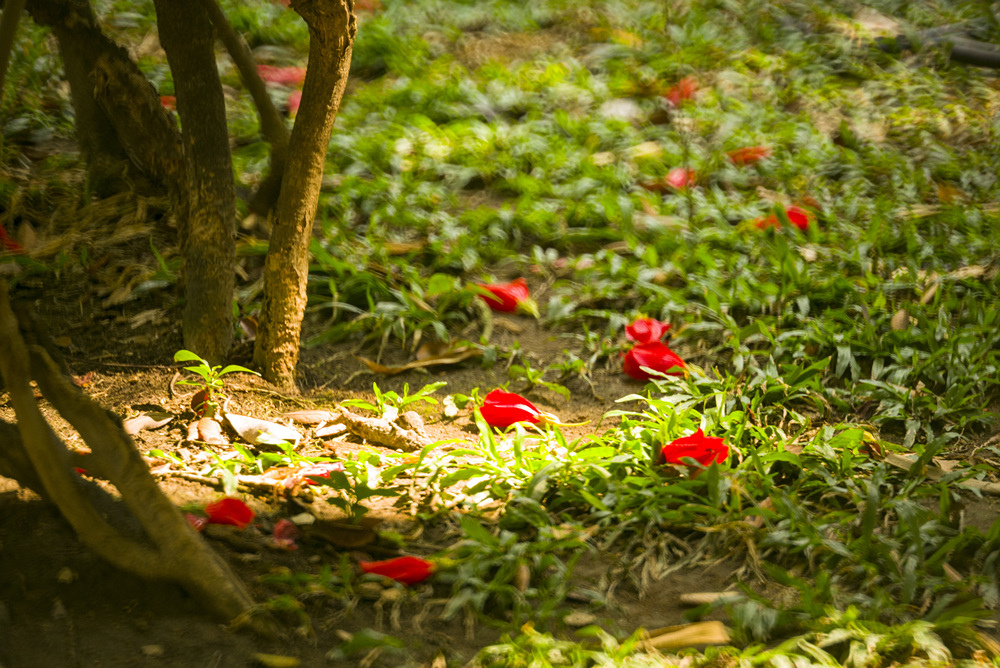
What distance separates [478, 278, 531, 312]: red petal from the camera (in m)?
2.85

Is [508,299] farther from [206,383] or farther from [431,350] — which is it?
[206,383]

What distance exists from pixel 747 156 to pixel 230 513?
2824 millimetres

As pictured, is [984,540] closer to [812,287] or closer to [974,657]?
[974,657]

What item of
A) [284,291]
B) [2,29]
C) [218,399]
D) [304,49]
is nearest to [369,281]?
[284,291]

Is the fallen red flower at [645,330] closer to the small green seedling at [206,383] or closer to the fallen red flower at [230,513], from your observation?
the small green seedling at [206,383]

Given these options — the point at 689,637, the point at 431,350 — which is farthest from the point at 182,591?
the point at 431,350

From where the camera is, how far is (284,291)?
2266 millimetres

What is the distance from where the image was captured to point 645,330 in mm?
2660

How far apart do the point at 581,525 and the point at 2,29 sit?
148cm

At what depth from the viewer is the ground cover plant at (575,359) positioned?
1569 millimetres

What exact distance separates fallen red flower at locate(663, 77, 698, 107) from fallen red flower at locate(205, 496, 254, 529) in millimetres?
3202

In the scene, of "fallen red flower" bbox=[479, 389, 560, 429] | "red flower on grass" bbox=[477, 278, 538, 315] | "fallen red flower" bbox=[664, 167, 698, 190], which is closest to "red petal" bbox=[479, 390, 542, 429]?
"fallen red flower" bbox=[479, 389, 560, 429]

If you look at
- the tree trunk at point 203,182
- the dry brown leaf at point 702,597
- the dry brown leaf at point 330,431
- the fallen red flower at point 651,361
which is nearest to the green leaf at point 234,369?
the tree trunk at point 203,182

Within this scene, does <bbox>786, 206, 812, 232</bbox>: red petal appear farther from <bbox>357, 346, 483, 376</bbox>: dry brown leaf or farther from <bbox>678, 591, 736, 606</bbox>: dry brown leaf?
<bbox>678, 591, 736, 606</bbox>: dry brown leaf
